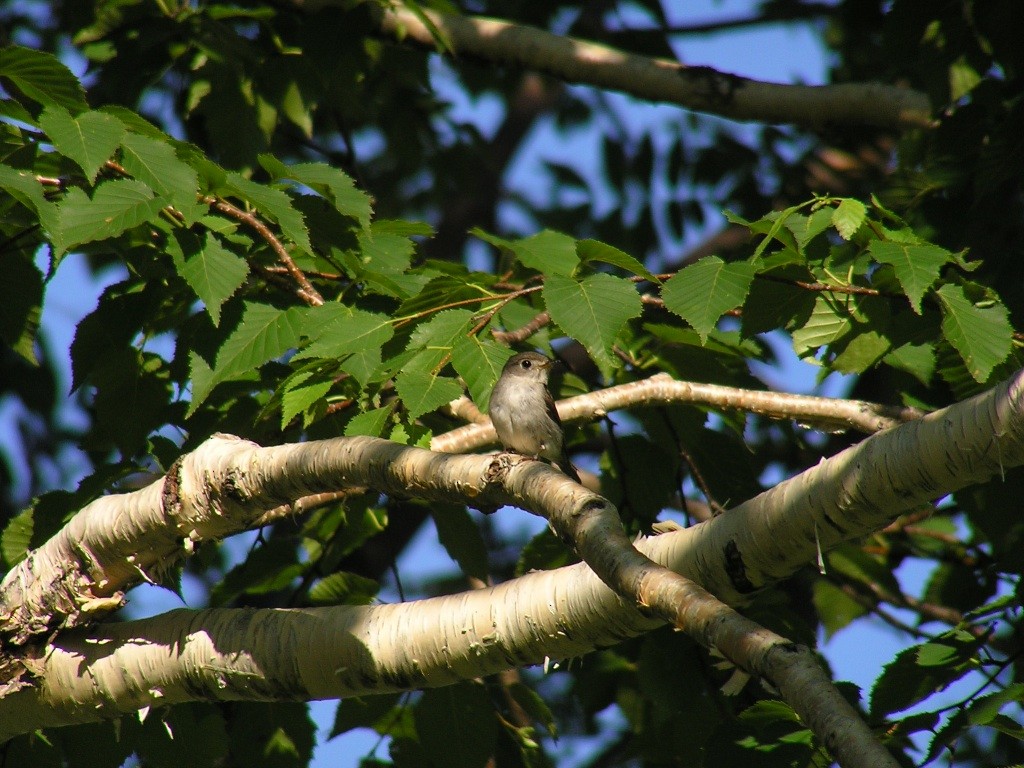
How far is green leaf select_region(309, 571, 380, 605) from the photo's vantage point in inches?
166

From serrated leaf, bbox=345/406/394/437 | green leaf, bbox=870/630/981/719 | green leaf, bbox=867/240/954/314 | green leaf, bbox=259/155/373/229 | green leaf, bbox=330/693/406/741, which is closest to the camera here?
green leaf, bbox=867/240/954/314

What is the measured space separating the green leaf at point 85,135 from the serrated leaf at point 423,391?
109cm

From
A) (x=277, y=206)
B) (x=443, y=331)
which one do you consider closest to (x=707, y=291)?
(x=443, y=331)

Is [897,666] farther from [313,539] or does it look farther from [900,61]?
[900,61]

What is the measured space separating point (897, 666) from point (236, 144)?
385 centimetres

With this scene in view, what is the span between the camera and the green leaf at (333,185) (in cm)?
378

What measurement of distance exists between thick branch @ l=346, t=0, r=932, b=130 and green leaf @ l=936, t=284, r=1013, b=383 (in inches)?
127

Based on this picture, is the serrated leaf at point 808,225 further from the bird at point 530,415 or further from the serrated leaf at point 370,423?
the bird at point 530,415

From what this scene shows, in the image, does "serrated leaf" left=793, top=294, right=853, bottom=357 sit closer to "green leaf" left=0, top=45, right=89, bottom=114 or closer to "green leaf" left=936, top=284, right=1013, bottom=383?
"green leaf" left=936, top=284, right=1013, bottom=383

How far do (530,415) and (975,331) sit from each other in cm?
245

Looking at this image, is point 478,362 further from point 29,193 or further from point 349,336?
point 29,193

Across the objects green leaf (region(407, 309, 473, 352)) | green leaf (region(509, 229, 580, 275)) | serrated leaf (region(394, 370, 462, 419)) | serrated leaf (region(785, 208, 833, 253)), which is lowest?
serrated leaf (region(394, 370, 462, 419))

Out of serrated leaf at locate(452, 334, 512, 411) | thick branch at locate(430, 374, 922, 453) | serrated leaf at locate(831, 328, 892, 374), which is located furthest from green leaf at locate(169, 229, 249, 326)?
serrated leaf at locate(831, 328, 892, 374)

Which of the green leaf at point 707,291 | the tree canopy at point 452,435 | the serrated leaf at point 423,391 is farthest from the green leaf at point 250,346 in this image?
the green leaf at point 707,291
